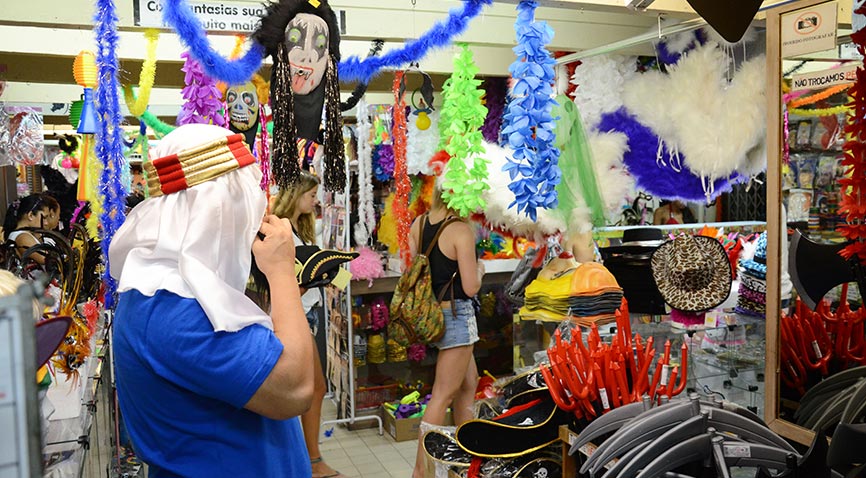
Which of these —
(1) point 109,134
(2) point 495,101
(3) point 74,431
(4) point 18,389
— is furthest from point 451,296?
(2) point 495,101

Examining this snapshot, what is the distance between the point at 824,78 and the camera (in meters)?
2.43

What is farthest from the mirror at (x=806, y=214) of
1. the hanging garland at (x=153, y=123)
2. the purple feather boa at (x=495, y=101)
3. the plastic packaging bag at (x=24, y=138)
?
the plastic packaging bag at (x=24, y=138)

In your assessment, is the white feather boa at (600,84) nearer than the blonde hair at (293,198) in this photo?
No

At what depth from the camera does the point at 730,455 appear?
1.67 m

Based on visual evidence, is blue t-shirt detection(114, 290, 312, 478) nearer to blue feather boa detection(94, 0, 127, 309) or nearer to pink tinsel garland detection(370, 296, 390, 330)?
blue feather boa detection(94, 0, 127, 309)

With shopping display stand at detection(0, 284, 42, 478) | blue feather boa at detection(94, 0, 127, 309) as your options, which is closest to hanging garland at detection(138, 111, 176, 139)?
blue feather boa at detection(94, 0, 127, 309)

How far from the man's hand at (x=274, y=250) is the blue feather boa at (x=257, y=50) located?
1.71 meters

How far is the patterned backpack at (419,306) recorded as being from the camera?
396cm

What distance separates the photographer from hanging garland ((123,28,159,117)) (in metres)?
3.87

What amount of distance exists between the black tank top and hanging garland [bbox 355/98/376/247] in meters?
2.00

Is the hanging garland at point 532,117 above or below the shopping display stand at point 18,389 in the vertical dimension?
above

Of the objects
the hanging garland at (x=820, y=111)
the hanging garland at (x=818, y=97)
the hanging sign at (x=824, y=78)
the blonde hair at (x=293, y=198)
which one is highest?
the hanging sign at (x=824, y=78)

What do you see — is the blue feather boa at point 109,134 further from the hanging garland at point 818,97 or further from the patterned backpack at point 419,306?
the hanging garland at point 818,97

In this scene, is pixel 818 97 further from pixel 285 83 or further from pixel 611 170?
pixel 285 83
